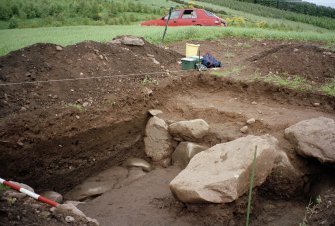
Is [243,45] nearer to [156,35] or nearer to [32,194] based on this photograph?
[156,35]

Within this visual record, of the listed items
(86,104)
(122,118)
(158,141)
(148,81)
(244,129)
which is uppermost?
(148,81)

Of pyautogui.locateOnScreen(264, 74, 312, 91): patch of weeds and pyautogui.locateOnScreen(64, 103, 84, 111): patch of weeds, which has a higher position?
pyautogui.locateOnScreen(264, 74, 312, 91): patch of weeds

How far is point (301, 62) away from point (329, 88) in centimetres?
108

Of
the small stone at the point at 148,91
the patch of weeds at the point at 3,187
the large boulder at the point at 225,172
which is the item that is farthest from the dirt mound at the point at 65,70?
the large boulder at the point at 225,172

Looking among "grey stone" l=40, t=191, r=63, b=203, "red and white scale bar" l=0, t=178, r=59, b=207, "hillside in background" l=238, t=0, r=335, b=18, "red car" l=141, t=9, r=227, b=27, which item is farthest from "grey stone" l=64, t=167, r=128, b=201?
"hillside in background" l=238, t=0, r=335, b=18

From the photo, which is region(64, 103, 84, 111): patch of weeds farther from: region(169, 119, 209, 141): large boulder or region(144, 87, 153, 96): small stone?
region(169, 119, 209, 141): large boulder

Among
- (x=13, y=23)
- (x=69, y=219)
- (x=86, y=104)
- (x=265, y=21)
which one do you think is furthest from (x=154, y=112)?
(x=265, y=21)

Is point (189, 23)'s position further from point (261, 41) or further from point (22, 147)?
point (22, 147)

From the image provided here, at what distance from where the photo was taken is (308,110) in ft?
20.1

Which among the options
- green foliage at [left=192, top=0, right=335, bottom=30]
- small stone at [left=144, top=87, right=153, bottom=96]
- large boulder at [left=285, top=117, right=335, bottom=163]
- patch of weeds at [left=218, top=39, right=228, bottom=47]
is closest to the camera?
large boulder at [left=285, top=117, right=335, bottom=163]

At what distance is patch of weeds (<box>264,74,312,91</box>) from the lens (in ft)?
21.6

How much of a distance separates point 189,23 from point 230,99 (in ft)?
26.3

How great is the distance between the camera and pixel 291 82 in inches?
268

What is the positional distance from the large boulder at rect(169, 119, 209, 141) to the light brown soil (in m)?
0.14
